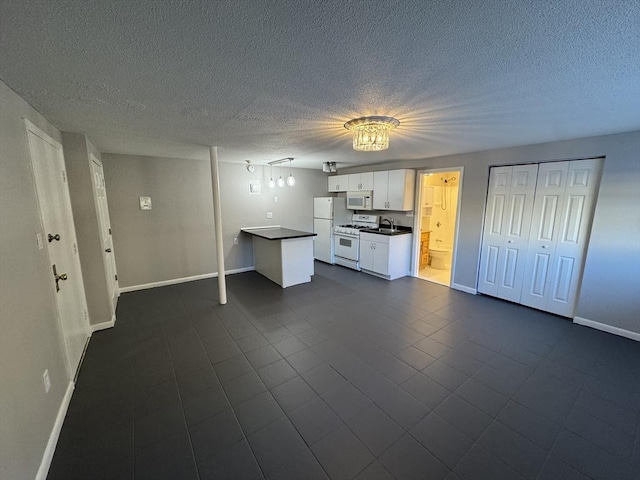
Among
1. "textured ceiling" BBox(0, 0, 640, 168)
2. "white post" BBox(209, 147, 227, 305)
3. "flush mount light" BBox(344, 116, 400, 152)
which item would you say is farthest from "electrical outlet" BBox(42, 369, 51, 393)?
"flush mount light" BBox(344, 116, 400, 152)

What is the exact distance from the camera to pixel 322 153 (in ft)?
13.4

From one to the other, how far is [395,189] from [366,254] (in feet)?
4.64

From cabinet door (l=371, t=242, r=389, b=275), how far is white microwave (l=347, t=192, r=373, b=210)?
3.30 ft

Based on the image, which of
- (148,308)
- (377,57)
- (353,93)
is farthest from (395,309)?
(148,308)

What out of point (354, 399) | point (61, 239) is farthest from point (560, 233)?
point (61, 239)

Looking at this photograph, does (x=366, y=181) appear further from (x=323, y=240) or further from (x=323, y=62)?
(x=323, y=62)

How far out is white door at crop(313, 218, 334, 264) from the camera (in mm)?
6055

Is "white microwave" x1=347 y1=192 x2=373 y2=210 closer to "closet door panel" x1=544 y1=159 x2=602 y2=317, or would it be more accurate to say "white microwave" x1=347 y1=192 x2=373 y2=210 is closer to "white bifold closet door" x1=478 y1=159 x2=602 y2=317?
"white bifold closet door" x1=478 y1=159 x2=602 y2=317

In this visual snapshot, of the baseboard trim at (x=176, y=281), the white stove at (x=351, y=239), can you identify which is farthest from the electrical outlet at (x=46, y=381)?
the white stove at (x=351, y=239)

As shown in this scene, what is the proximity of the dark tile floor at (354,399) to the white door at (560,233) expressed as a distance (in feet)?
1.16

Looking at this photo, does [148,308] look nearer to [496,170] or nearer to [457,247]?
[457,247]

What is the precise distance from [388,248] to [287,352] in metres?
2.90

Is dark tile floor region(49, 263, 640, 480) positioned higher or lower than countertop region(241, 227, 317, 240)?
lower

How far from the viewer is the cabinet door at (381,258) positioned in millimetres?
4895
